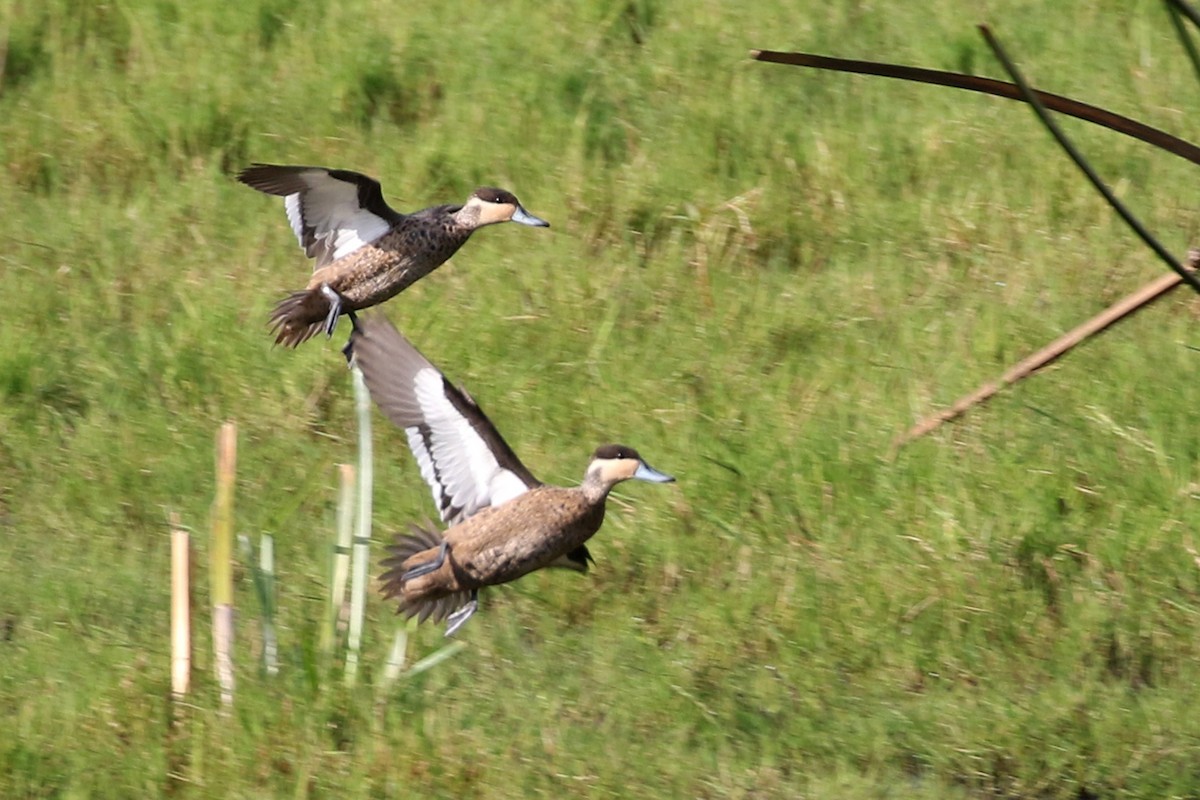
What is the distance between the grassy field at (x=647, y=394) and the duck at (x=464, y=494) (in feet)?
0.87

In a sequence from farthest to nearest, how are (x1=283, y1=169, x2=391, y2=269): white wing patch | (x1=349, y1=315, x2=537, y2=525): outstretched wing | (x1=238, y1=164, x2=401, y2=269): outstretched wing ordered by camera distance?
(x1=283, y1=169, x2=391, y2=269): white wing patch
(x1=238, y1=164, x2=401, y2=269): outstretched wing
(x1=349, y1=315, x2=537, y2=525): outstretched wing

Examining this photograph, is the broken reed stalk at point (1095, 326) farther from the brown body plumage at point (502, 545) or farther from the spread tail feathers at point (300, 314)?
the spread tail feathers at point (300, 314)

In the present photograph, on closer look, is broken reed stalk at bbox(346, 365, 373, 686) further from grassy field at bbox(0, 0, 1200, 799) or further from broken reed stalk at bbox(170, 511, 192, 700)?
broken reed stalk at bbox(170, 511, 192, 700)

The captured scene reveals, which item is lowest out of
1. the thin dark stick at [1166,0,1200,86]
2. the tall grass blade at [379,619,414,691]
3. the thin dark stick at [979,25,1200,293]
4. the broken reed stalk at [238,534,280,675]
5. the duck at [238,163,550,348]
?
the tall grass blade at [379,619,414,691]

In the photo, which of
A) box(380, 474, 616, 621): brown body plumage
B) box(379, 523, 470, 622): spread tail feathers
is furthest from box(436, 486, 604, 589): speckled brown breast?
box(379, 523, 470, 622): spread tail feathers

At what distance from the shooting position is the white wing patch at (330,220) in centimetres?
474

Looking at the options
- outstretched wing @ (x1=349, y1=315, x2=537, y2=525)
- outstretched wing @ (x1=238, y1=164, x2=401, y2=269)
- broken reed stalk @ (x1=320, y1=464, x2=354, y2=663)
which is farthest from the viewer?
outstretched wing @ (x1=238, y1=164, x2=401, y2=269)

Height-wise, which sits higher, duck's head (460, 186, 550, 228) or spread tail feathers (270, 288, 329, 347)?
duck's head (460, 186, 550, 228)

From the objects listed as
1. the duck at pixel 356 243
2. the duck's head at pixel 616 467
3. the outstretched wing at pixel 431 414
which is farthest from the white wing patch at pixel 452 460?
the duck at pixel 356 243

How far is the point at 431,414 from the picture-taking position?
434 centimetres

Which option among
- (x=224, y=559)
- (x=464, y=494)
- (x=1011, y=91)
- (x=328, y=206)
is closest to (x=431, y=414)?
(x=464, y=494)

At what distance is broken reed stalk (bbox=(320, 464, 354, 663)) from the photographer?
13.3ft

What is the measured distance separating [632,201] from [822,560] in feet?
6.13

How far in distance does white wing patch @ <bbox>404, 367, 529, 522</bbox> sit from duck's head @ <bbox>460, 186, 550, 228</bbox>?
626mm
